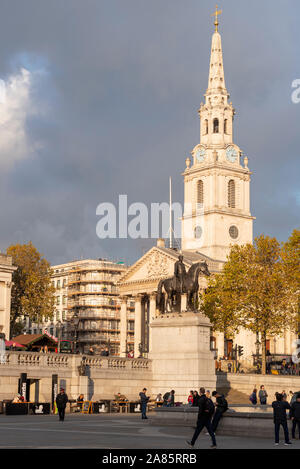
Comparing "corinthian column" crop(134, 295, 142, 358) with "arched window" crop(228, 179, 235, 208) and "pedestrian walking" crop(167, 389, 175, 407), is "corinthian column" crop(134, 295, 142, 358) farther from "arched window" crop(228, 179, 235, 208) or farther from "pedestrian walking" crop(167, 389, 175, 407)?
"pedestrian walking" crop(167, 389, 175, 407)

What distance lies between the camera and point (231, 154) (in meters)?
129

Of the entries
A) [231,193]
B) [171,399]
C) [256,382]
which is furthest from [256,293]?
[231,193]

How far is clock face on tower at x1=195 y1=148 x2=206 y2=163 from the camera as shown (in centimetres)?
12950

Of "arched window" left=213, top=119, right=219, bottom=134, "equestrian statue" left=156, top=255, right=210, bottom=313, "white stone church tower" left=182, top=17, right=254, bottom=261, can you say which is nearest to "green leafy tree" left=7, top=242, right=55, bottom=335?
"white stone church tower" left=182, top=17, right=254, bottom=261

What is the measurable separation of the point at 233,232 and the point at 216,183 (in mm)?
8722

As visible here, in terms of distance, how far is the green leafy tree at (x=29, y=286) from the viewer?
88.6 metres

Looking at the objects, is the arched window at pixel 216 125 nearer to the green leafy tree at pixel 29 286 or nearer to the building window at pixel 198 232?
the building window at pixel 198 232

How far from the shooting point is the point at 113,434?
2578cm

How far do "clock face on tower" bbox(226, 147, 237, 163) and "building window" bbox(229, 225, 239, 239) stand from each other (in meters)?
11.6

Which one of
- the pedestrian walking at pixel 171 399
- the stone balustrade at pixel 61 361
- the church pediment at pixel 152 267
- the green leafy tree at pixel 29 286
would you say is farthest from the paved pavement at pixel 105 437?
the church pediment at pixel 152 267

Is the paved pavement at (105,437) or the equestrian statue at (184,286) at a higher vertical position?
the equestrian statue at (184,286)

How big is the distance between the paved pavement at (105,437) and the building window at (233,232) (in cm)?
9625

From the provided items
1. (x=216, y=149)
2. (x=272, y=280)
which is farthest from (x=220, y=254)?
(x=272, y=280)

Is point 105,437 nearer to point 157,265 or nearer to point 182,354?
point 182,354
